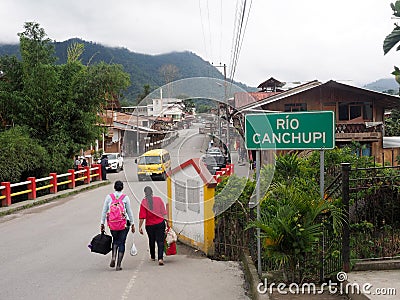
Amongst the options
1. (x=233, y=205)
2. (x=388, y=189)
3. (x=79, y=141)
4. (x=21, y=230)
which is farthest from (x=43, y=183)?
(x=388, y=189)

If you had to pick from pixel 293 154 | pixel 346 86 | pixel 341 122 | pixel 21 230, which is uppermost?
pixel 346 86

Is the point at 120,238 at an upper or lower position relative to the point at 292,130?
lower

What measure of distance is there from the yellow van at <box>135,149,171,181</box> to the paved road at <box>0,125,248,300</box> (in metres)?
0.17

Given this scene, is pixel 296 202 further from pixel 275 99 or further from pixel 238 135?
pixel 275 99

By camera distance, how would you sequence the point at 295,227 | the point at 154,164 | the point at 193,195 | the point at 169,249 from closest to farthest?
1. the point at 295,227
2. the point at 169,249
3. the point at 154,164
4. the point at 193,195

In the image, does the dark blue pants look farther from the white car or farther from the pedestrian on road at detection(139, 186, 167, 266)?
the white car

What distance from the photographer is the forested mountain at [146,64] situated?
1147 centimetres

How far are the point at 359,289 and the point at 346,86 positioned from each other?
2143 centimetres

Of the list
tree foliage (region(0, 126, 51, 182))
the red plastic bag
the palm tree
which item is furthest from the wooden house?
the palm tree

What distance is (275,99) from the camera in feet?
87.2

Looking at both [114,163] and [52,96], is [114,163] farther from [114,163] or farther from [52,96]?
[52,96]

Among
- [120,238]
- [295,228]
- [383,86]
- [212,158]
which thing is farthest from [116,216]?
[383,86]

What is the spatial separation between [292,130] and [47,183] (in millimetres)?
17325

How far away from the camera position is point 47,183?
69.5 ft
